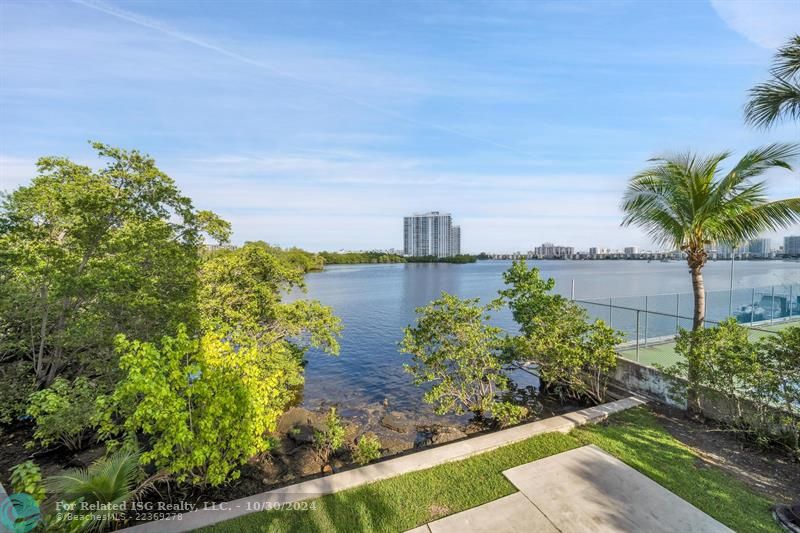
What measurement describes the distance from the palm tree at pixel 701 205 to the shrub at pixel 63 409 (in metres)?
11.0

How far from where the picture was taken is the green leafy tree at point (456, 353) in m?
8.10

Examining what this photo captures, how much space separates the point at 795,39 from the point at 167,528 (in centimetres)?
1114

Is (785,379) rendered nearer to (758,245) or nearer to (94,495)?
(758,245)

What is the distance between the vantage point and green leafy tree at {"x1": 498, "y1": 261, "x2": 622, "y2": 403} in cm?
789

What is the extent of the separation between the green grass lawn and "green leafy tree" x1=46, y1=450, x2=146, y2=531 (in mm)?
1282

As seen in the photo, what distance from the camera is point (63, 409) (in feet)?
20.5

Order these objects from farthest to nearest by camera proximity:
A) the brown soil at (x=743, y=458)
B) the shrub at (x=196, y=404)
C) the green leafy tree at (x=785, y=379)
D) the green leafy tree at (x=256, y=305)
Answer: the green leafy tree at (x=256, y=305) < the green leafy tree at (x=785, y=379) < the brown soil at (x=743, y=458) < the shrub at (x=196, y=404)

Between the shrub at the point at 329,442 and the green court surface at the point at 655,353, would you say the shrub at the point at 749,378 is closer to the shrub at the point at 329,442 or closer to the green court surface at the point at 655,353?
the green court surface at the point at 655,353

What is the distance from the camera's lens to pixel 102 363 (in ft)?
25.3

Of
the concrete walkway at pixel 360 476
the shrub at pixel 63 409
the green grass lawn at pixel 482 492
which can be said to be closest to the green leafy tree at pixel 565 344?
the concrete walkway at pixel 360 476

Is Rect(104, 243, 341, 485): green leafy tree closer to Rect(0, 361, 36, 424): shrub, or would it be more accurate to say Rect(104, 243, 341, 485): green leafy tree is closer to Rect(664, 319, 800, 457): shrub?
Rect(0, 361, 36, 424): shrub

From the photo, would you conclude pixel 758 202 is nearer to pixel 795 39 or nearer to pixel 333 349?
pixel 795 39

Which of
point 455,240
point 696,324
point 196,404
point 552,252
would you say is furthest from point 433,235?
point 196,404

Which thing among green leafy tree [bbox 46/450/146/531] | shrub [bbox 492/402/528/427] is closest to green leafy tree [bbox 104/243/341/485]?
green leafy tree [bbox 46/450/146/531]
